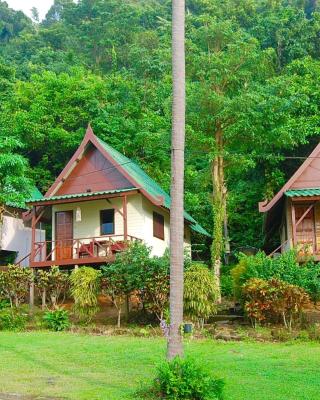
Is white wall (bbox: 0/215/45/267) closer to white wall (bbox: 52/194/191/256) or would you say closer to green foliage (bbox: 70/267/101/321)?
white wall (bbox: 52/194/191/256)

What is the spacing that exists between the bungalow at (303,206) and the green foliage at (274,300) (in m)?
4.29

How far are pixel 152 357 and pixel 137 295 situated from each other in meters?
5.42

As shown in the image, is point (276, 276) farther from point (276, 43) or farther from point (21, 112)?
point (276, 43)

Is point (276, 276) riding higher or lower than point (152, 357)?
higher

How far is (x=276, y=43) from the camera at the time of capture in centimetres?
3925

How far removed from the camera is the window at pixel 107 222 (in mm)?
25078

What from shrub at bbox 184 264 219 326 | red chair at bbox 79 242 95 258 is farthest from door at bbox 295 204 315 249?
red chair at bbox 79 242 95 258

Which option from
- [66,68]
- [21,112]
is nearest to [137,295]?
[21,112]

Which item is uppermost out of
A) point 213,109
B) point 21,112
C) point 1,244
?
point 21,112

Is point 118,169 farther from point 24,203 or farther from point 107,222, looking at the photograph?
point 24,203

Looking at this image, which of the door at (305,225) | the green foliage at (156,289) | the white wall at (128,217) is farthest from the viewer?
the white wall at (128,217)

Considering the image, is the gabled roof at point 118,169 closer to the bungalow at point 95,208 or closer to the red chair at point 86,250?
the bungalow at point 95,208

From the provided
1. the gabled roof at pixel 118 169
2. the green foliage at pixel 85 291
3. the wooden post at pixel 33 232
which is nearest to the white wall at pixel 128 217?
the gabled roof at pixel 118 169

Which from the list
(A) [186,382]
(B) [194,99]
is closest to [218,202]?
(B) [194,99]
